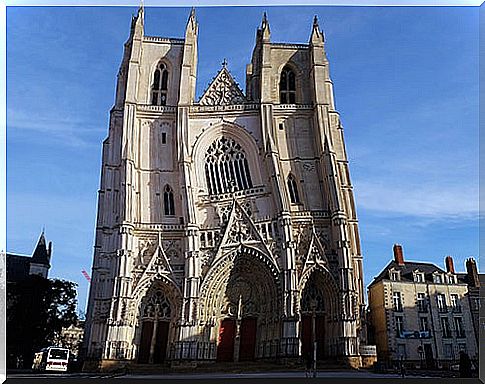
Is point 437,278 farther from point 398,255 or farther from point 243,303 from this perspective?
point 243,303

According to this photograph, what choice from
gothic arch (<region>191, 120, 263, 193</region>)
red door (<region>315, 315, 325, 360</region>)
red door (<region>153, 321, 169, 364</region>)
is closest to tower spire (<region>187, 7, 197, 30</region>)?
gothic arch (<region>191, 120, 263, 193</region>)

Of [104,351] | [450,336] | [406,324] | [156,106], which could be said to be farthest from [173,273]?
[450,336]

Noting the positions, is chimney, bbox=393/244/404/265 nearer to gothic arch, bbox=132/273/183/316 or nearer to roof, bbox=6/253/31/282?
gothic arch, bbox=132/273/183/316

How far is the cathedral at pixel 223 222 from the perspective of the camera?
70.7 feet

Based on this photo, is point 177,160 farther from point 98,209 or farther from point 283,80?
point 283,80

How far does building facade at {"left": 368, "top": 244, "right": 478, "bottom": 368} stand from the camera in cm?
2336

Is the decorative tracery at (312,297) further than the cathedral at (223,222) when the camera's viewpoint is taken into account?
Yes

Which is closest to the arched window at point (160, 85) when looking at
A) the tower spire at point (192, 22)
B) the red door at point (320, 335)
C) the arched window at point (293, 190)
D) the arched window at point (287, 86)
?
the tower spire at point (192, 22)

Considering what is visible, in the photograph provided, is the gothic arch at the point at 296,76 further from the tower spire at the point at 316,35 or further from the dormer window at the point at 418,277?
the dormer window at the point at 418,277

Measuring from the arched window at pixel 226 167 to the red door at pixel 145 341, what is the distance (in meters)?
6.41

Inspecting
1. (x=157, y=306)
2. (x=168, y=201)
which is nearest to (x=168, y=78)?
(x=168, y=201)

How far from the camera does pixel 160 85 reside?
2708 cm

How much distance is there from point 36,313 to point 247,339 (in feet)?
29.2

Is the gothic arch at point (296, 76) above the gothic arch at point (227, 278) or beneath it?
above
